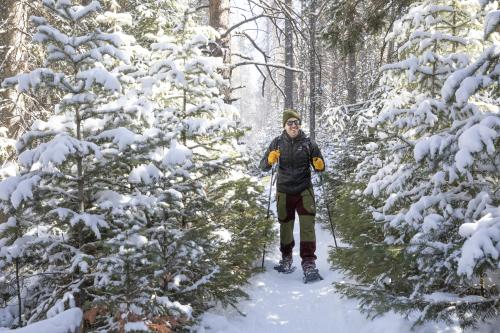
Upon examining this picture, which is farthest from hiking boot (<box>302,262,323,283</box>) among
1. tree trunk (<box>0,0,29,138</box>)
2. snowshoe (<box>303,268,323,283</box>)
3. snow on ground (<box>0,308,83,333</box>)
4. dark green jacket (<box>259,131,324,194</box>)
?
tree trunk (<box>0,0,29,138</box>)

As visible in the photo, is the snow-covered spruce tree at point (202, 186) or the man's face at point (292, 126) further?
the man's face at point (292, 126)

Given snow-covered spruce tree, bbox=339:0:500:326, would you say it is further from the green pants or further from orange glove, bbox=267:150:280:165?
orange glove, bbox=267:150:280:165

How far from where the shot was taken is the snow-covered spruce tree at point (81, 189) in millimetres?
4098

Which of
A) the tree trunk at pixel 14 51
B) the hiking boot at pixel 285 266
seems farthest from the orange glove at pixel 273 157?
the tree trunk at pixel 14 51

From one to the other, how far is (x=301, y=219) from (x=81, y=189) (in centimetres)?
430

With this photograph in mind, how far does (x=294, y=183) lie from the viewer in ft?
25.2

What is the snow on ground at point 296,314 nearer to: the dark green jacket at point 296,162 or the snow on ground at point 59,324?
the snow on ground at point 59,324

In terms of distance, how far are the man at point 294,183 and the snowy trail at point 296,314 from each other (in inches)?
24.1

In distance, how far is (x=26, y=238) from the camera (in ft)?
14.6

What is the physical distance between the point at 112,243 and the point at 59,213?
0.76m

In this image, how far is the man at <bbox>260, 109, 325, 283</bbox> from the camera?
761cm

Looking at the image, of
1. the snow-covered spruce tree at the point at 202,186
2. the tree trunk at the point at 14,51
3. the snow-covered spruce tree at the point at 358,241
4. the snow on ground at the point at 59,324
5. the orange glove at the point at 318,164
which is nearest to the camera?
the snow on ground at the point at 59,324

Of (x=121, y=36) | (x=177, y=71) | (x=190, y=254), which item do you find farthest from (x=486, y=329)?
(x=121, y=36)

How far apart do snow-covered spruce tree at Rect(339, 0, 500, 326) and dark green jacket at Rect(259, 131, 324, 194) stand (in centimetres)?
211
